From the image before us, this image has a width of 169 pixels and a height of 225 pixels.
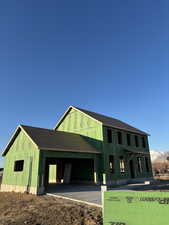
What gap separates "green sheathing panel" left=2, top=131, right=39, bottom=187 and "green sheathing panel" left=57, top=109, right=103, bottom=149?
6578 millimetres

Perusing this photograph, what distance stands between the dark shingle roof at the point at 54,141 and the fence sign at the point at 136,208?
909 cm

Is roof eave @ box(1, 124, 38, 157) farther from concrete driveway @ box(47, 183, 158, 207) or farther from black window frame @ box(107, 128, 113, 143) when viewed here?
black window frame @ box(107, 128, 113, 143)

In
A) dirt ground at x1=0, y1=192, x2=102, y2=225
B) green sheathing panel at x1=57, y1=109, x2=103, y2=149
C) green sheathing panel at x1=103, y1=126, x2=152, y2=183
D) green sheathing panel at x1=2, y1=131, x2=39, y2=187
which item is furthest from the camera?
green sheathing panel at x1=57, y1=109, x2=103, y2=149

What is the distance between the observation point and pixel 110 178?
15.8m

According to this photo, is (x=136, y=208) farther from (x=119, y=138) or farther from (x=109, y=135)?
(x=119, y=138)

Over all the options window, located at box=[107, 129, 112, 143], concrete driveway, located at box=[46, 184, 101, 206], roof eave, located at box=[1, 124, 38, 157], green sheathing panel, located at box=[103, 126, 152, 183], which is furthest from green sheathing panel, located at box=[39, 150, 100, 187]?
window, located at box=[107, 129, 112, 143]

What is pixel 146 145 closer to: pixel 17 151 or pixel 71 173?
pixel 71 173

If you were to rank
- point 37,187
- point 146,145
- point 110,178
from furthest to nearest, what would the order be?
point 146,145
point 110,178
point 37,187

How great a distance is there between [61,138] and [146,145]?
13406 mm

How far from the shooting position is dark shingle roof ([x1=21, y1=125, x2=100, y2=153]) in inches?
485

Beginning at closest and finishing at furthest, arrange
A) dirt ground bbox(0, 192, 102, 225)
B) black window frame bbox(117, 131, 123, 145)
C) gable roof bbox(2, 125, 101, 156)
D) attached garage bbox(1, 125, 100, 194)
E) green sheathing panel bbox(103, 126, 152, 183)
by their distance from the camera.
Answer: dirt ground bbox(0, 192, 102, 225)
attached garage bbox(1, 125, 100, 194)
gable roof bbox(2, 125, 101, 156)
green sheathing panel bbox(103, 126, 152, 183)
black window frame bbox(117, 131, 123, 145)

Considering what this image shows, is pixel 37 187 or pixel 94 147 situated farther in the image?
pixel 94 147

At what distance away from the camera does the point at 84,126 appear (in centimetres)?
1839

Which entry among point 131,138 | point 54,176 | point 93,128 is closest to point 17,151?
point 54,176
